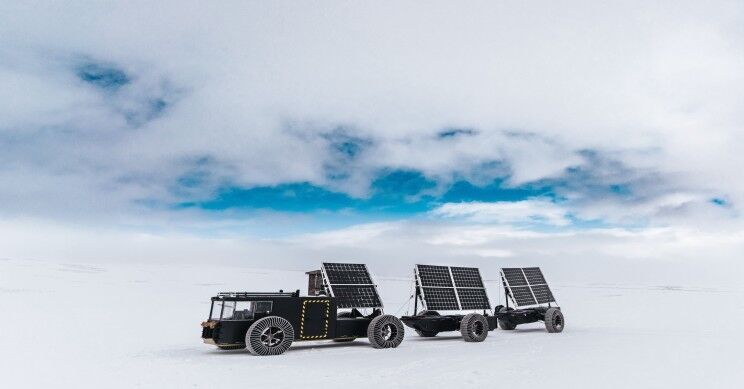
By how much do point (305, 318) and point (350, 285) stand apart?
2582 millimetres

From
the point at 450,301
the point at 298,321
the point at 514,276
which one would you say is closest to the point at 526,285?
the point at 514,276

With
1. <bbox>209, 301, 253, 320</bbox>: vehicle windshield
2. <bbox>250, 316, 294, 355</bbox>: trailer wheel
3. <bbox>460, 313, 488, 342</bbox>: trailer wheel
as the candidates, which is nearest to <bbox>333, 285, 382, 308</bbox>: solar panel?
<bbox>250, 316, 294, 355</bbox>: trailer wheel

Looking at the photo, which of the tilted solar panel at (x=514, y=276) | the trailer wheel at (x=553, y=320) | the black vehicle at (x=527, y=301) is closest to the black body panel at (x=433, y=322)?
the black vehicle at (x=527, y=301)

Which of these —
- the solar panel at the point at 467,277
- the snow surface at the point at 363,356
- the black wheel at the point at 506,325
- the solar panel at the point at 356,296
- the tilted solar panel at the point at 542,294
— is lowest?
the snow surface at the point at 363,356

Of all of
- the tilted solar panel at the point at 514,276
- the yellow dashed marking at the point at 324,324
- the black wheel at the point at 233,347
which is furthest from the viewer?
the tilted solar panel at the point at 514,276

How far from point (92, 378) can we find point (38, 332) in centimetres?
936

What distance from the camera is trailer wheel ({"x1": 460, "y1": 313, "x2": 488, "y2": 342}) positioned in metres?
16.4

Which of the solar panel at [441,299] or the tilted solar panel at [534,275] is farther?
the tilted solar panel at [534,275]

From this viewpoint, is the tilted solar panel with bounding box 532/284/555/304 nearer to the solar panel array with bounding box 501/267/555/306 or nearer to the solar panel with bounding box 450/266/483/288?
the solar panel array with bounding box 501/267/555/306

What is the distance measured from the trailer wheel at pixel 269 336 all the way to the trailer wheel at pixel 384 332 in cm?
273

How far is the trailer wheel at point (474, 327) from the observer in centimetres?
1641

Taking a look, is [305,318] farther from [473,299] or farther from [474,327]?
[473,299]

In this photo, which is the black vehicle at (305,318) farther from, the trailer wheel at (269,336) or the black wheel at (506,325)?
the black wheel at (506,325)

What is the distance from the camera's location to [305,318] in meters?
14.3
